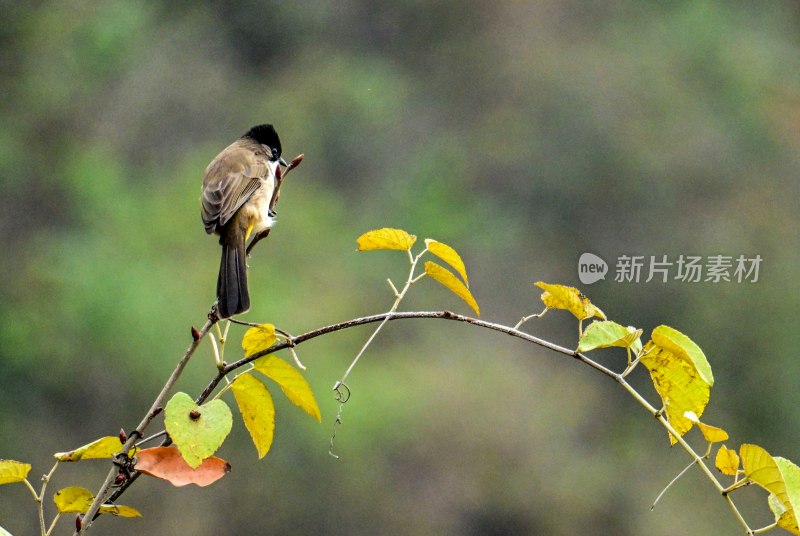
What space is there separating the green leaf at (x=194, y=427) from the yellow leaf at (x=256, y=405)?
0.06 meters

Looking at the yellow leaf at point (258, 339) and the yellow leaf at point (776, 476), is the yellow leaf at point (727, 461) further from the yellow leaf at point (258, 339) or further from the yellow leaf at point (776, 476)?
the yellow leaf at point (258, 339)

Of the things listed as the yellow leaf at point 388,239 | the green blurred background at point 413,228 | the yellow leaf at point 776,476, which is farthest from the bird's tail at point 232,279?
the green blurred background at point 413,228

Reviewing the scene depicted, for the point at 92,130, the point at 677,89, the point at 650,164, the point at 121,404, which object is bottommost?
the point at 121,404

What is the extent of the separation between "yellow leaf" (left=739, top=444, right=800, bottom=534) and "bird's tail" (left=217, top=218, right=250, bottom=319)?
70cm

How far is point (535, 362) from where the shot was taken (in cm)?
1166

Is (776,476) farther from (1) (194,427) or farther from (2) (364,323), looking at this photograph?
(1) (194,427)

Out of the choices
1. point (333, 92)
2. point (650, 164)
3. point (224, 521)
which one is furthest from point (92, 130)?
point (650, 164)

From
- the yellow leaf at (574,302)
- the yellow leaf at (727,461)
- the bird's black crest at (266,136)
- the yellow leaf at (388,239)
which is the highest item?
the bird's black crest at (266,136)

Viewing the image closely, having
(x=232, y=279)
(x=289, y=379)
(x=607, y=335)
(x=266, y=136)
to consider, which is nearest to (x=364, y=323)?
(x=289, y=379)

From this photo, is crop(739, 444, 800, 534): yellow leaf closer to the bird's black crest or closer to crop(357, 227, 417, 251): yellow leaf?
crop(357, 227, 417, 251): yellow leaf

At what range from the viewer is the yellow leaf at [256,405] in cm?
95

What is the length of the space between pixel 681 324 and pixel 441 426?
8.79ft

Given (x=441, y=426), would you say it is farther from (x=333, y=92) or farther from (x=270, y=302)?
(x=333, y=92)

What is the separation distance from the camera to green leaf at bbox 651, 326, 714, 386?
934 millimetres
